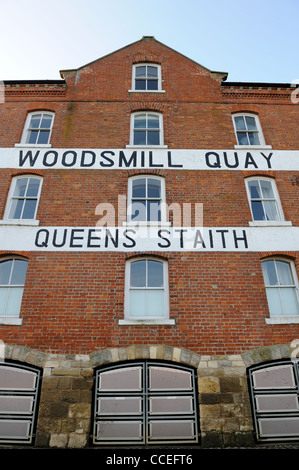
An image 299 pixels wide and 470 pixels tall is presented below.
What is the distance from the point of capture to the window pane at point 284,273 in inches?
398

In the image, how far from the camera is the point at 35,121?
1337 cm

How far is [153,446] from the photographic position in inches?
313

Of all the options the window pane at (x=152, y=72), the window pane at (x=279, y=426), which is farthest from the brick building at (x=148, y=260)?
the window pane at (x=152, y=72)

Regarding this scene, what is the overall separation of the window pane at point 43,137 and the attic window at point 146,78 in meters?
3.89

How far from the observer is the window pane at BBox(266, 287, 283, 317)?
9.63m

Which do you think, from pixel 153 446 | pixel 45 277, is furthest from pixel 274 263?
pixel 45 277

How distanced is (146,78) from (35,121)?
4781 mm

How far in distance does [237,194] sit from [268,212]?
3.73 feet

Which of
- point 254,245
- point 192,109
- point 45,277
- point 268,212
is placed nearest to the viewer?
point 45,277

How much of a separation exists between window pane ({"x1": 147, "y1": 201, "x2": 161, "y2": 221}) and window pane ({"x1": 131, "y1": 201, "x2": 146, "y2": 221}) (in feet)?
0.51

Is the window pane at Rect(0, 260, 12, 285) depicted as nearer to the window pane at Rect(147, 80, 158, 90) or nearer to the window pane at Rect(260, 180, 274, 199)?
the window pane at Rect(260, 180, 274, 199)

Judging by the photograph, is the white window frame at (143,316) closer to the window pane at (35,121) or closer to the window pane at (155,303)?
the window pane at (155,303)

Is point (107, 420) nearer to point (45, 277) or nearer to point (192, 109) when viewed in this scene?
point (45, 277)

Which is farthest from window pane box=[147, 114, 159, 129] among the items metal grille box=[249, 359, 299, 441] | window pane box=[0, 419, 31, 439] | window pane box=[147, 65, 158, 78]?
window pane box=[0, 419, 31, 439]
